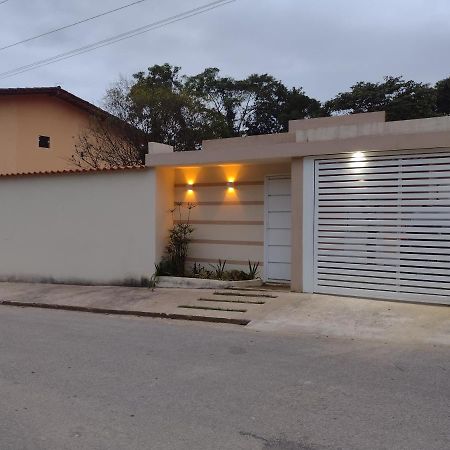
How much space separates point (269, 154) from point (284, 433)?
7345 millimetres

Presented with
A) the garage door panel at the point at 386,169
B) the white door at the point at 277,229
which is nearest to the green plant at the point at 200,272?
the white door at the point at 277,229

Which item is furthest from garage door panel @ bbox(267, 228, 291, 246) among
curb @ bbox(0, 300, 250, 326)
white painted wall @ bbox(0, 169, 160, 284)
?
curb @ bbox(0, 300, 250, 326)

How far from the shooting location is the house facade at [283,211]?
30.8 ft

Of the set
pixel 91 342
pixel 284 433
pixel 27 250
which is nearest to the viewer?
pixel 284 433

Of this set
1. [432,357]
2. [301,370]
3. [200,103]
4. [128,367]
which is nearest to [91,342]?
[128,367]

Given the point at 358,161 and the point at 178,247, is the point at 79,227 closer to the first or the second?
the point at 178,247

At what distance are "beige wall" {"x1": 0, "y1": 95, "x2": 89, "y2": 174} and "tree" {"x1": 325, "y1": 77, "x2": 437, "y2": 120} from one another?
22.3 meters

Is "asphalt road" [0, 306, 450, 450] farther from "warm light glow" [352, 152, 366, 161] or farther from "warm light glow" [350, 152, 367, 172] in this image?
"warm light glow" [352, 152, 366, 161]

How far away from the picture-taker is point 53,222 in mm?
13398

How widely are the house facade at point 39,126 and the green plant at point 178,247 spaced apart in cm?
986

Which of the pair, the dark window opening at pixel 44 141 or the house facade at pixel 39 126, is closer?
the house facade at pixel 39 126

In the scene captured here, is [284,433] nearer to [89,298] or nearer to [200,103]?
[89,298]

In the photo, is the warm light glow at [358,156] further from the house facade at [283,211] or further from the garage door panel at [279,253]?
the garage door panel at [279,253]

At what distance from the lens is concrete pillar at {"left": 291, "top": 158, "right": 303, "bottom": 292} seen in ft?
34.3
